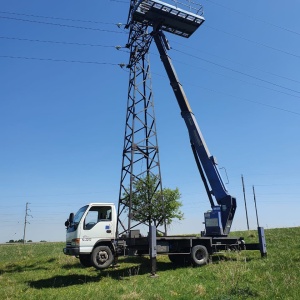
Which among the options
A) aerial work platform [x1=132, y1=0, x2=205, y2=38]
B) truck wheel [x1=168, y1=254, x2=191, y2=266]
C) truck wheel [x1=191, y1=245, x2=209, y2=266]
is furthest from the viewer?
aerial work platform [x1=132, y1=0, x2=205, y2=38]

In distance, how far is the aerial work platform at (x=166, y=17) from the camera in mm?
18403

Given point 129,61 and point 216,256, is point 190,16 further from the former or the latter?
point 216,256

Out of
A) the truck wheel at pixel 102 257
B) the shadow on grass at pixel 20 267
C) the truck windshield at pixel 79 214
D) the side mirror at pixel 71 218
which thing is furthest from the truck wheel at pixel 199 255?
the shadow on grass at pixel 20 267

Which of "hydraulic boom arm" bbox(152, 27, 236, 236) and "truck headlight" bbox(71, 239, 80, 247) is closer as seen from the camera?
"truck headlight" bbox(71, 239, 80, 247)

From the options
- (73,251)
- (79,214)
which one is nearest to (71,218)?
(79,214)

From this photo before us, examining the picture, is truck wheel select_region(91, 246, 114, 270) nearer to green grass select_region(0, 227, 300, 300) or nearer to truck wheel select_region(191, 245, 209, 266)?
green grass select_region(0, 227, 300, 300)

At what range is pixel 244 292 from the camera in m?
7.96

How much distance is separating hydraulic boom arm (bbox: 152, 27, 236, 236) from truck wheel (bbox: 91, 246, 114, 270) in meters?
4.95

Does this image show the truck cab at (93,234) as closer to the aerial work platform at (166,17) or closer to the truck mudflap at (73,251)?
the truck mudflap at (73,251)

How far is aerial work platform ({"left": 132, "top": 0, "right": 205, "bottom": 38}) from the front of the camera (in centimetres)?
1840

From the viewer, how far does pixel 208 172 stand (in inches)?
608

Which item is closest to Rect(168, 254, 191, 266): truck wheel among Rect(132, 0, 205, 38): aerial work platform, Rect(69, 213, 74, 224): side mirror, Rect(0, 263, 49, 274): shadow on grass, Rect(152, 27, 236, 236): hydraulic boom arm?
Rect(152, 27, 236, 236): hydraulic boom arm

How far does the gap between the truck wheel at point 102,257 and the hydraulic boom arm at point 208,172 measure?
195 inches

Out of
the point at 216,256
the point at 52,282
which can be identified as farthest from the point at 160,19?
the point at 52,282
